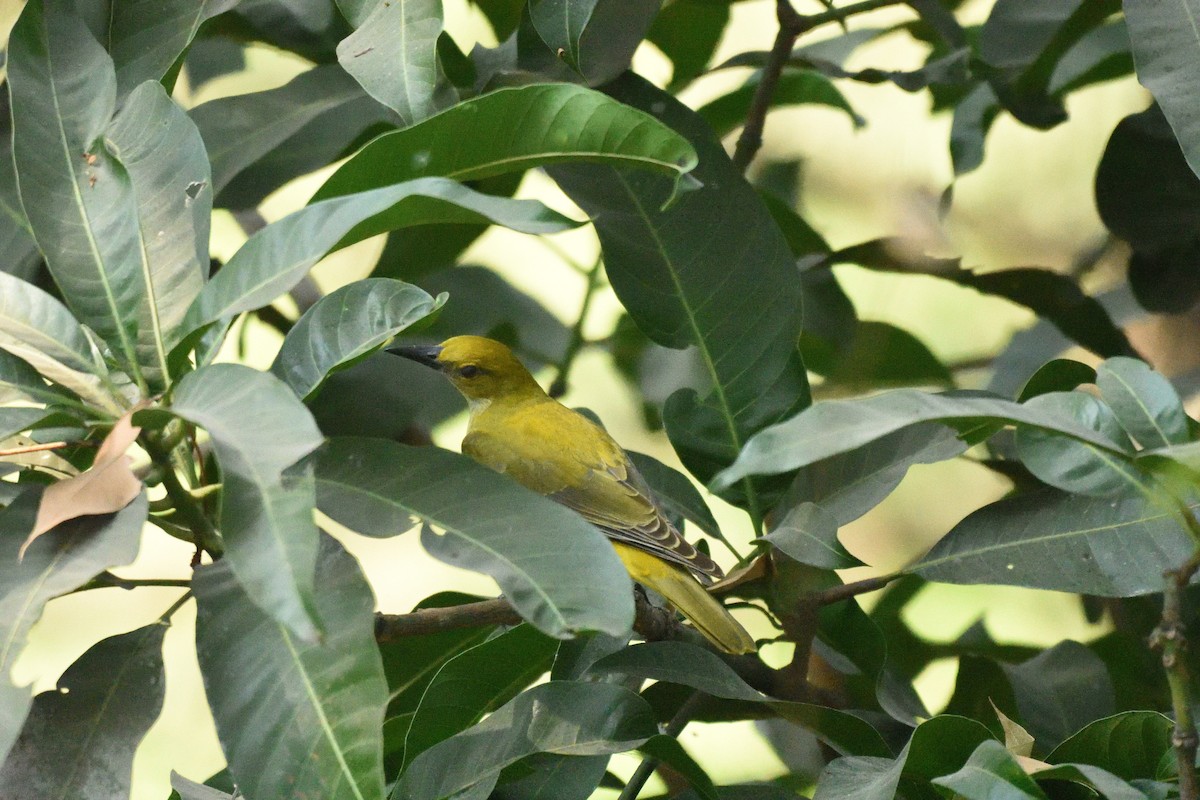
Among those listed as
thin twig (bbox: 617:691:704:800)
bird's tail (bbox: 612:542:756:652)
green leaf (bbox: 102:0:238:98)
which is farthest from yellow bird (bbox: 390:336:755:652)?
green leaf (bbox: 102:0:238:98)

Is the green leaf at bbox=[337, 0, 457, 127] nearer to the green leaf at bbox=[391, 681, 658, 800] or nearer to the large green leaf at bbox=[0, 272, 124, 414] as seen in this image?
the large green leaf at bbox=[0, 272, 124, 414]

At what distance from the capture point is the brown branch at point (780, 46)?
197cm

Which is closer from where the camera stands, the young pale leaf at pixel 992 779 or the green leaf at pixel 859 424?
the green leaf at pixel 859 424

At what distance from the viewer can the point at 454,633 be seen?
1886mm

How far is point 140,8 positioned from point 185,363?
25.4 inches

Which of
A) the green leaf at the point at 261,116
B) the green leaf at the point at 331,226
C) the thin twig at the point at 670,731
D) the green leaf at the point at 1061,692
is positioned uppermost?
the green leaf at the point at 261,116

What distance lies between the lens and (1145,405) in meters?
1.24

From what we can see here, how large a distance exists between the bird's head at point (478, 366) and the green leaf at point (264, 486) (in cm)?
149

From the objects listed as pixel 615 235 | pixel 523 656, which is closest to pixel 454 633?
pixel 523 656

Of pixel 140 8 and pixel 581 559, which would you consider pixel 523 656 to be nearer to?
pixel 581 559

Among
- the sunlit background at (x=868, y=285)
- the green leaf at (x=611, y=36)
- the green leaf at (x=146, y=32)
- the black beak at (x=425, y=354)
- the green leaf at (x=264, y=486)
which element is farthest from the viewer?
the sunlit background at (x=868, y=285)

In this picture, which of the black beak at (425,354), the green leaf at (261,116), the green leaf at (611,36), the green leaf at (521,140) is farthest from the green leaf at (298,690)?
the black beak at (425,354)

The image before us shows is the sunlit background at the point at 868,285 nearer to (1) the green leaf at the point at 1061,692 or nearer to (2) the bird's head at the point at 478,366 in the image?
(2) the bird's head at the point at 478,366

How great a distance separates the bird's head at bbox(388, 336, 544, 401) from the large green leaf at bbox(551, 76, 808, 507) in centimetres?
88
